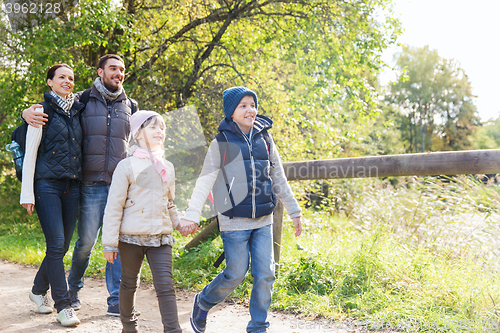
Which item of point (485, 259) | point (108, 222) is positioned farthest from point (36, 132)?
point (485, 259)

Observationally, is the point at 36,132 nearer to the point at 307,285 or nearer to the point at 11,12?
the point at 307,285

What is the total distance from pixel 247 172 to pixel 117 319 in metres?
1.74

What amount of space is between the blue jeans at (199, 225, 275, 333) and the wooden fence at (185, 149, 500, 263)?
117 centimetres

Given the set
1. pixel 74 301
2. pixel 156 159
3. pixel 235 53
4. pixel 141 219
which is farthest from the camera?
pixel 235 53

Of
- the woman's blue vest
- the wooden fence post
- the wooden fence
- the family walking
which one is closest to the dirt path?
the family walking

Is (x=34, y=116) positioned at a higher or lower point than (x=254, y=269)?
higher

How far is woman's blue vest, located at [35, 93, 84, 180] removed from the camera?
3.06 m

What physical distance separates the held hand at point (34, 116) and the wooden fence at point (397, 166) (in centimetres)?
207

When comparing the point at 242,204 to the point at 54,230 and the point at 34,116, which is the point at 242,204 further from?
the point at 34,116

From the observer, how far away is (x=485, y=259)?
3482mm

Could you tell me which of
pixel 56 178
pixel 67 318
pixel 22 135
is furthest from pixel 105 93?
pixel 67 318

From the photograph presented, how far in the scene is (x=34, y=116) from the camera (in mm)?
3004

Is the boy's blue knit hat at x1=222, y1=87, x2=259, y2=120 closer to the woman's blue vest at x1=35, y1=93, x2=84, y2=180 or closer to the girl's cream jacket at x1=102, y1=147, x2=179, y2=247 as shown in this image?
the girl's cream jacket at x1=102, y1=147, x2=179, y2=247

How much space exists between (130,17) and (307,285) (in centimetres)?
575
